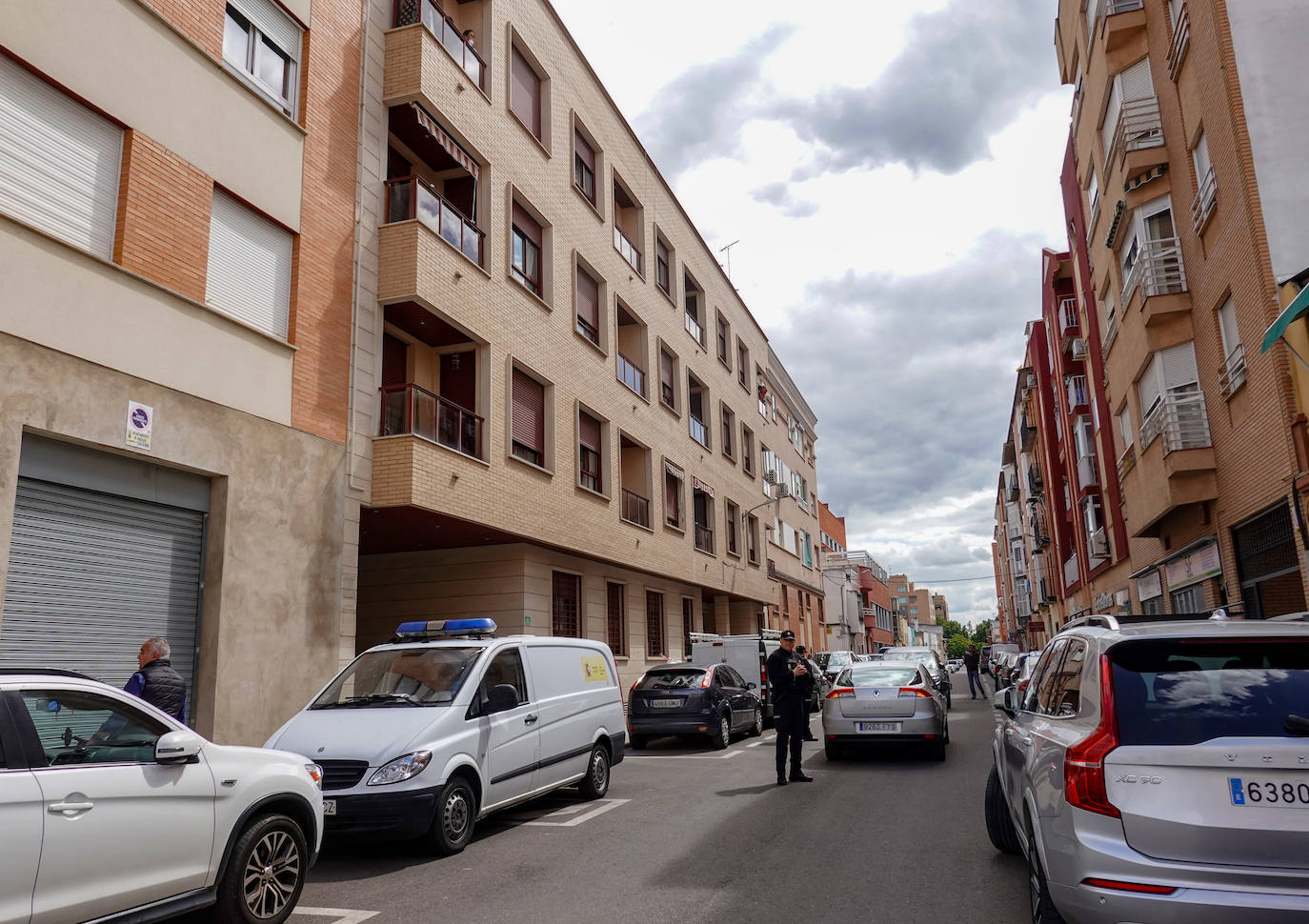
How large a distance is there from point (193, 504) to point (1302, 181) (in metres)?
15.0

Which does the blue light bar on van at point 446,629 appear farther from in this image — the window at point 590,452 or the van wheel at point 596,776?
the window at point 590,452

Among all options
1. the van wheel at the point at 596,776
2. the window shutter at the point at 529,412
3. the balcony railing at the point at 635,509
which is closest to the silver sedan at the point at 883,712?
the van wheel at the point at 596,776

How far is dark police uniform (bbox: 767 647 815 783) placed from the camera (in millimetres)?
11211

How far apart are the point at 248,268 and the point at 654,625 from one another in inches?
623

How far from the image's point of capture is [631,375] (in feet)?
79.9

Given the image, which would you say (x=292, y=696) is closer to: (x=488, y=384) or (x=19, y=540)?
(x=19, y=540)

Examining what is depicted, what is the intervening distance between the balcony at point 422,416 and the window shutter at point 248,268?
2.24 m

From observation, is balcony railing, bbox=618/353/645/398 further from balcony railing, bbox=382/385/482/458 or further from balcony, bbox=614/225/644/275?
balcony railing, bbox=382/385/482/458

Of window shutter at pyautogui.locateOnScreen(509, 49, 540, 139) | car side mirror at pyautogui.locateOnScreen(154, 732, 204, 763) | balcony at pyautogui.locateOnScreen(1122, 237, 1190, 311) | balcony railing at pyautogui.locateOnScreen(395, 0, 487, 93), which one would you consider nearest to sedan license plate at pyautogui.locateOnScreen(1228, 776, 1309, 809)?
car side mirror at pyautogui.locateOnScreen(154, 732, 204, 763)

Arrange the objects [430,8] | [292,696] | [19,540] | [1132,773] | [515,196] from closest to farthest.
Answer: [1132,773], [19,540], [292,696], [430,8], [515,196]

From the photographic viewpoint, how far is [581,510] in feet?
64.4

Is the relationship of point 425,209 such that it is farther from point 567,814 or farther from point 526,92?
point 567,814

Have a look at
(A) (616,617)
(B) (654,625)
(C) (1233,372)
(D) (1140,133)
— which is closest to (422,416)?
(A) (616,617)

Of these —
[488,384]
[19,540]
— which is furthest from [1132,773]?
[488,384]
